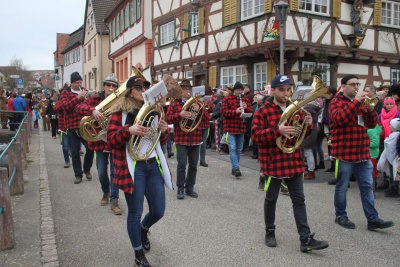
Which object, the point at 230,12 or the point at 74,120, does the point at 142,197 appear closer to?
the point at 74,120

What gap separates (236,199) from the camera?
281 inches

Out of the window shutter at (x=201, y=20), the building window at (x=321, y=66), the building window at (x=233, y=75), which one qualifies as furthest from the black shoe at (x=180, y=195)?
the window shutter at (x=201, y=20)

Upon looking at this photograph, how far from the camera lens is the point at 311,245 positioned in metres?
4.59

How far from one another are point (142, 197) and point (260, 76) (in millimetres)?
11686

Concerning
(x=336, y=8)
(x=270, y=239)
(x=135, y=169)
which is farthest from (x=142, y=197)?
Result: (x=336, y=8)

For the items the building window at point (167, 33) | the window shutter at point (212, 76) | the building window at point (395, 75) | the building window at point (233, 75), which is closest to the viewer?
the building window at point (233, 75)

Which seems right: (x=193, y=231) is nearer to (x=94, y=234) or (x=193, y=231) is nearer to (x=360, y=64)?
(x=94, y=234)

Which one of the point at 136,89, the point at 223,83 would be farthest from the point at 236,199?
the point at 223,83

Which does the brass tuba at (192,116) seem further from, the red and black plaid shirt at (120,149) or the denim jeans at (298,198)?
the red and black plaid shirt at (120,149)

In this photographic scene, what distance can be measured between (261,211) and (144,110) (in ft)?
10.1

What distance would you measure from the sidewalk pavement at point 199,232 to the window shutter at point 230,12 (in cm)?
928

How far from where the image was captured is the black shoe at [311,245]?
15.0 ft

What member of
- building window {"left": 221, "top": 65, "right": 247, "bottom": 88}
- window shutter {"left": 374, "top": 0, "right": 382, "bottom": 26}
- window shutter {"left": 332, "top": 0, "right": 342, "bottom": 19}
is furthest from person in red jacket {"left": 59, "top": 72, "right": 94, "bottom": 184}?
window shutter {"left": 374, "top": 0, "right": 382, "bottom": 26}

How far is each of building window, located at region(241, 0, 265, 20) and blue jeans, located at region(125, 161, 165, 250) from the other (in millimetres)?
11485
